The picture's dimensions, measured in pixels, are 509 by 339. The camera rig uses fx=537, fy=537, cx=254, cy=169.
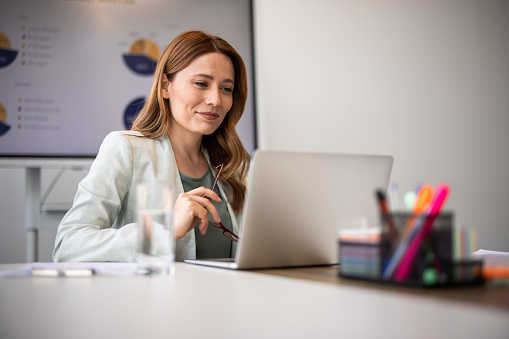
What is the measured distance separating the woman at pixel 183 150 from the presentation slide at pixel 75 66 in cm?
82

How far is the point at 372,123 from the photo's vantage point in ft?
10.1

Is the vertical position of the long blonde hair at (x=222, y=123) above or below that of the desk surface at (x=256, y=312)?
above

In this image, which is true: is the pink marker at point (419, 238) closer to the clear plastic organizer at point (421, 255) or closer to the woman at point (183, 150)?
the clear plastic organizer at point (421, 255)

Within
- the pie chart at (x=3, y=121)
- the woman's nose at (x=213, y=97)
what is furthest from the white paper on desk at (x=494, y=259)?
the pie chart at (x=3, y=121)

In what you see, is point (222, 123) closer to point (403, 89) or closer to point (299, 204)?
point (299, 204)

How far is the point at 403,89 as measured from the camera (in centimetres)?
313

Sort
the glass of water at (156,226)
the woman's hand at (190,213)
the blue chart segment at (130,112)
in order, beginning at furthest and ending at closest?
the blue chart segment at (130,112) → the woman's hand at (190,213) → the glass of water at (156,226)

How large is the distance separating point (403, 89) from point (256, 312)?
2781 millimetres

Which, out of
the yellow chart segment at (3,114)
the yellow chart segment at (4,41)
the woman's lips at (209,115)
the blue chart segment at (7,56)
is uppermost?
the yellow chart segment at (4,41)

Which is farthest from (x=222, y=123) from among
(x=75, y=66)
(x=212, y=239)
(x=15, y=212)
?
(x=15, y=212)

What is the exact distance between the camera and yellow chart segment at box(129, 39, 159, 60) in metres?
2.68

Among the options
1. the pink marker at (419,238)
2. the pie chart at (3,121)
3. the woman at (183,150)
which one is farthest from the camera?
the pie chart at (3,121)

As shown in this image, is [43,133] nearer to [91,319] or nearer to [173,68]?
[173,68]

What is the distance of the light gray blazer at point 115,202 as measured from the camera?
1.22 meters
